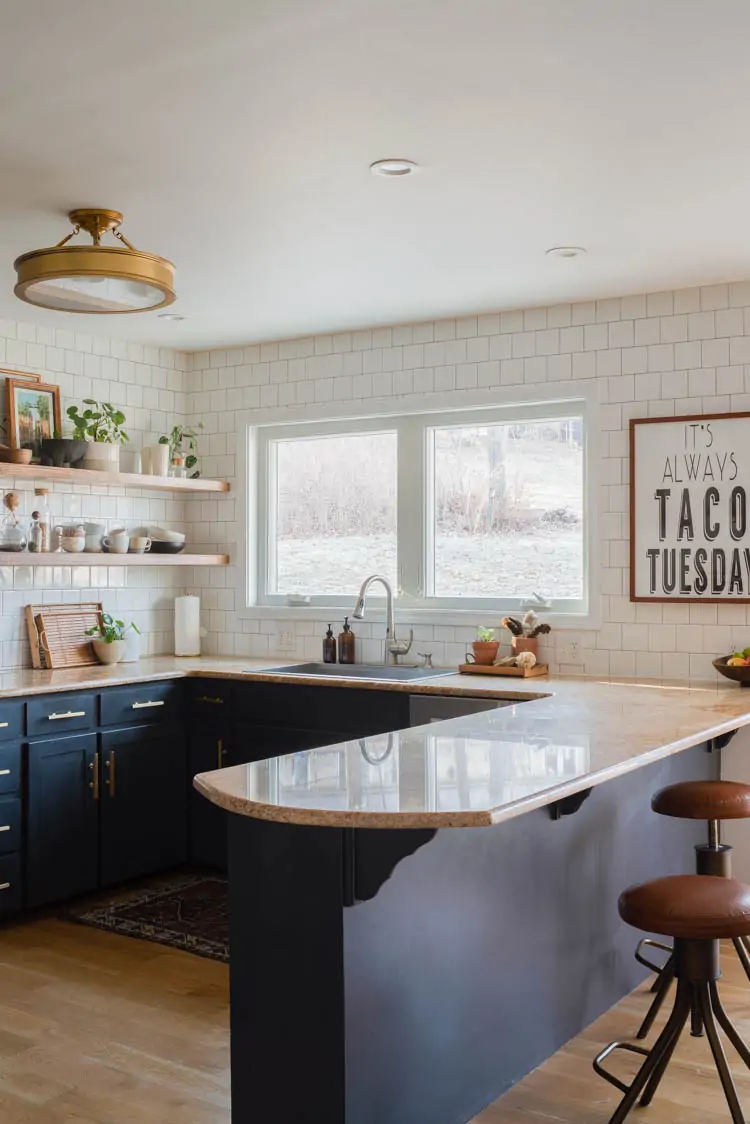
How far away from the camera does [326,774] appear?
242 cm

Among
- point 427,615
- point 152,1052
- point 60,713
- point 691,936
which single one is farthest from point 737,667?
point 60,713

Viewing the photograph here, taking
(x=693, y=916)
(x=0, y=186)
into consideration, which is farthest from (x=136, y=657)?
(x=693, y=916)

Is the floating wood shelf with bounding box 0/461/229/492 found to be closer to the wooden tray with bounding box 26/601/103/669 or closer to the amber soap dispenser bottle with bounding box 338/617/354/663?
the wooden tray with bounding box 26/601/103/669

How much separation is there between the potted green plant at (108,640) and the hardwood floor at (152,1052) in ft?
5.08

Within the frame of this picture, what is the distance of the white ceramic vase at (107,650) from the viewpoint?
5.37 m

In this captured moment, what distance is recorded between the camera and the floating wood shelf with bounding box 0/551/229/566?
15.9 feet

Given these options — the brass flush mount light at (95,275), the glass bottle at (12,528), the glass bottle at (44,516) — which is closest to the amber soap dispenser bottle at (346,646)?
the glass bottle at (44,516)

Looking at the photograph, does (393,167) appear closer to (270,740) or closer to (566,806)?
(566,806)

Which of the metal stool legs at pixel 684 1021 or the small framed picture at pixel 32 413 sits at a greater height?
the small framed picture at pixel 32 413

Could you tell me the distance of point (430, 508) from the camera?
5.39 metres

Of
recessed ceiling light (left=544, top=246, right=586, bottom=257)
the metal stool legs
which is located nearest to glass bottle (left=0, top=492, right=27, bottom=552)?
recessed ceiling light (left=544, top=246, right=586, bottom=257)

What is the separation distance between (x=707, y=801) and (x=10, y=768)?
265 cm

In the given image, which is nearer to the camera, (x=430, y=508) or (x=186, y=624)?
(x=430, y=508)

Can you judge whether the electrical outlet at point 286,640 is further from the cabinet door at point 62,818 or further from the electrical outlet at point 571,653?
the electrical outlet at point 571,653
